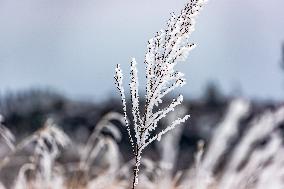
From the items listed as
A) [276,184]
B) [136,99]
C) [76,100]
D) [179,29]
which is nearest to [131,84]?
[136,99]

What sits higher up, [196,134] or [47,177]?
[196,134]

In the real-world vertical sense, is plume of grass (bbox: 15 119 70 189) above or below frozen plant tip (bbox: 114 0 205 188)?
above

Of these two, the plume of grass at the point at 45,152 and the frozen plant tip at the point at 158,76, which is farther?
the plume of grass at the point at 45,152

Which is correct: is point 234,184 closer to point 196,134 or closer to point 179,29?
point 179,29

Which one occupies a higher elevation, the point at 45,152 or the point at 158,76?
the point at 45,152

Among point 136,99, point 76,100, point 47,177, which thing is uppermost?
point 76,100

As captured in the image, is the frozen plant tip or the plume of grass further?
the plume of grass

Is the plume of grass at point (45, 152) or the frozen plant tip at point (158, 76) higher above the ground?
the plume of grass at point (45, 152)

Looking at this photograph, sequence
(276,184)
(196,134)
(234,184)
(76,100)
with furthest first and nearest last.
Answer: (76,100), (196,134), (234,184), (276,184)

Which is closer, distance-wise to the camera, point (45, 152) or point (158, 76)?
point (158, 76)

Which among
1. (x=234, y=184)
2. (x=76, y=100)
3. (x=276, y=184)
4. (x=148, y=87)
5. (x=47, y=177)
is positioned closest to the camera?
(x=148, y=87)

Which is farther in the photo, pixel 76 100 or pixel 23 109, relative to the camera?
pixel 76 100
